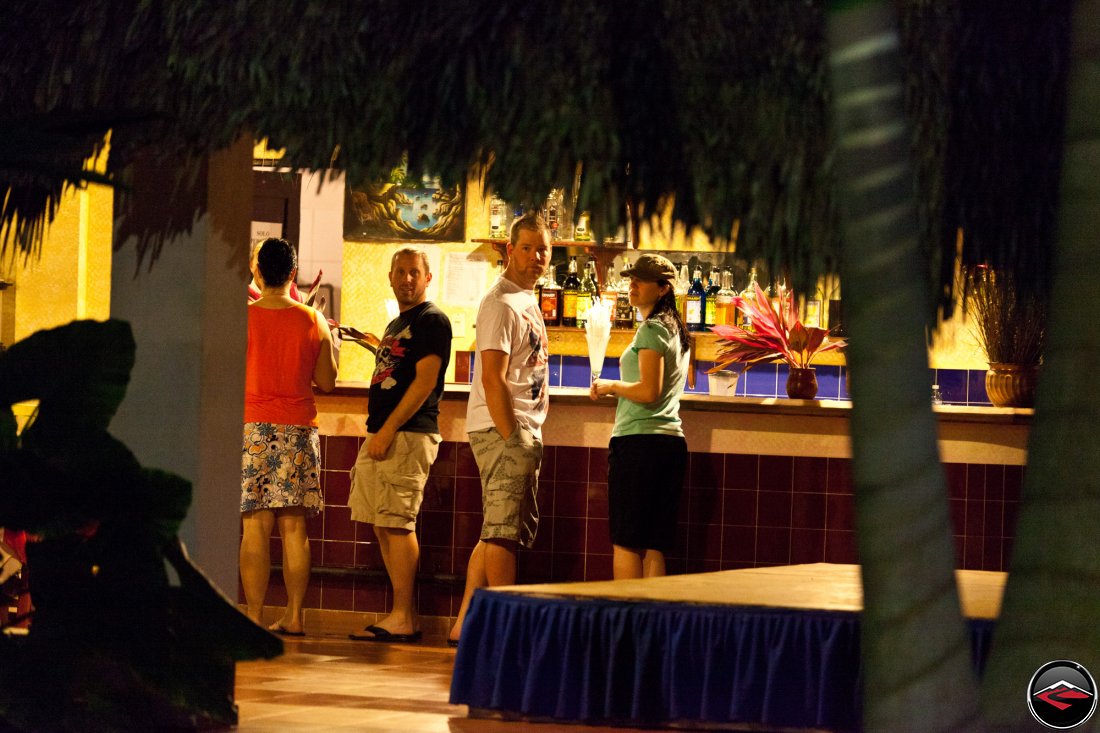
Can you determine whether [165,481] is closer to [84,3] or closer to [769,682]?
[84,3]

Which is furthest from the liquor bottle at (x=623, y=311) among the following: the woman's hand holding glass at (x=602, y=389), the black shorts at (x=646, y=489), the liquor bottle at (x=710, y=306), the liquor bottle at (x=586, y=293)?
the black shorts at (x=646, y=489)

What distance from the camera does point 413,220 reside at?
756cm

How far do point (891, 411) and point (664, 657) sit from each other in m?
1.59

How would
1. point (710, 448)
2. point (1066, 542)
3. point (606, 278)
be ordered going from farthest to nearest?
point (606, 278) < point (710, 448) < point (1066, 542)

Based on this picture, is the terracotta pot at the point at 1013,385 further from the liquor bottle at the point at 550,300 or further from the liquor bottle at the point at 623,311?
the liquor bottle at the point at 550,300

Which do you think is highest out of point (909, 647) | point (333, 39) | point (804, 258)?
point (333, 39)

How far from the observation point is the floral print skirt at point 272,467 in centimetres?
492

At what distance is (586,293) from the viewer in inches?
283

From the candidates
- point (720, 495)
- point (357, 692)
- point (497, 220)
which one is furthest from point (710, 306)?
point (357, 692)

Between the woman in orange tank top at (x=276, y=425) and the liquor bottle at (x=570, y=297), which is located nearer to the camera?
the woman in orange tank top at (x=276, y=425)

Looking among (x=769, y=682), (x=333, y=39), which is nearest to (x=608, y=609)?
(x=769, y=682)

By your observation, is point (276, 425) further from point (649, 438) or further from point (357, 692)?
point (357, 692)

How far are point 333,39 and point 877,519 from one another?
1600 mm

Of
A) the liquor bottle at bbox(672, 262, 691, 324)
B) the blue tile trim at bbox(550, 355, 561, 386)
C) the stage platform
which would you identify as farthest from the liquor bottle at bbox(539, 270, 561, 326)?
the stage platform
